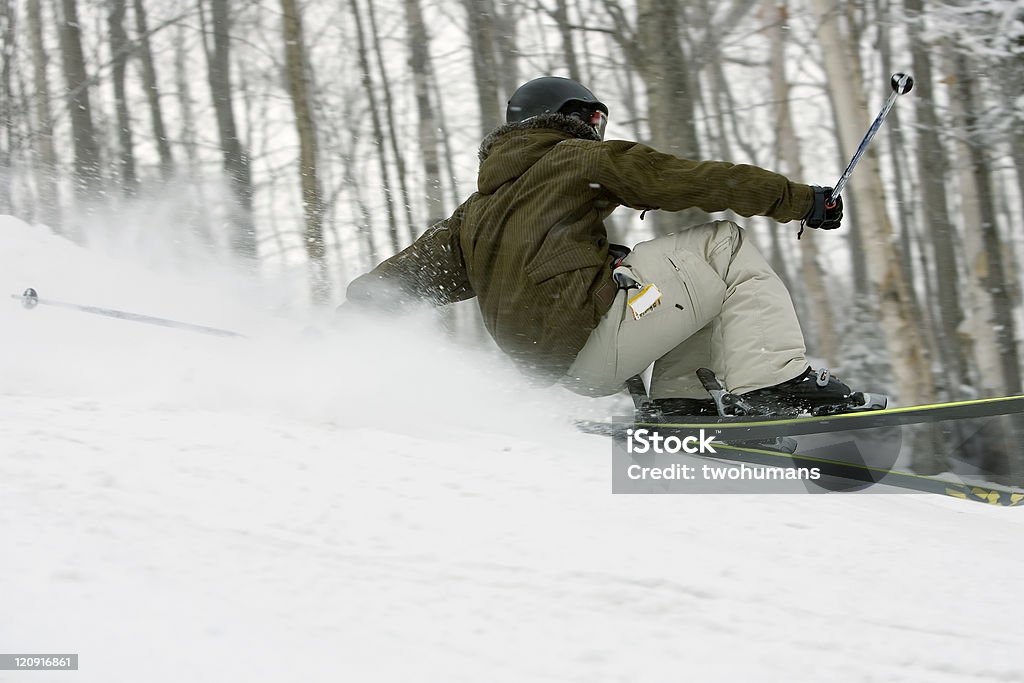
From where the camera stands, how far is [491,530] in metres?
2.26

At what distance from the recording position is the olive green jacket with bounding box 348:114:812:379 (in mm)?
3010

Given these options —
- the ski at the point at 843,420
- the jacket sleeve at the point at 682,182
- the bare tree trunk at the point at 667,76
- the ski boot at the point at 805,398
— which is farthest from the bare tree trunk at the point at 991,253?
the jacket sleeve at the point at 682,182

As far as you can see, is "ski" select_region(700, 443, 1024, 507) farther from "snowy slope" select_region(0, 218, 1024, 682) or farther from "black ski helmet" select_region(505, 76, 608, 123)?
"black ski helmet" select_region(505, 76, 608, 123)

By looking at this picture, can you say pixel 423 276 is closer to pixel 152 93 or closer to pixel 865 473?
pixel 865 473

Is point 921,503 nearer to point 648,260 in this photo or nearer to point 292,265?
point 648,260

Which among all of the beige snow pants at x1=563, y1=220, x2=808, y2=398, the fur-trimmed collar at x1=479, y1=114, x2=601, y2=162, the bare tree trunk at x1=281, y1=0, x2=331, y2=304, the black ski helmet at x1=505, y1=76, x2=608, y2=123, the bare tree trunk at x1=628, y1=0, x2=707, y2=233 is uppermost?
the bare tree trunk at x1=281, y1=0, x2=331, y2=304

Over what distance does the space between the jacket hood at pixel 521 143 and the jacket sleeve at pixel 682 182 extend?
258 millimetres

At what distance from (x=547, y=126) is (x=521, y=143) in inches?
5.4

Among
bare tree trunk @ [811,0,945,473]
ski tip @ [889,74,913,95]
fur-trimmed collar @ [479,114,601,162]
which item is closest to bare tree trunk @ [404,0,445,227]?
bare tree trunk @ [811,0,945,473]

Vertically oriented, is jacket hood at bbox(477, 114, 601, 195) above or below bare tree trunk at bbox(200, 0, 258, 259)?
below

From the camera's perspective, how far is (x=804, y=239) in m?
10.4

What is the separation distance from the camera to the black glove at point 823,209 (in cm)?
309

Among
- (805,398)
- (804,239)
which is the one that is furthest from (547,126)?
(804,239)

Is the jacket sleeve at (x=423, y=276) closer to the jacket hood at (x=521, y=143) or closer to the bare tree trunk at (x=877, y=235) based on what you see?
the jacket hood at (x=521, y=143)
